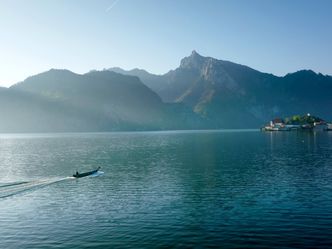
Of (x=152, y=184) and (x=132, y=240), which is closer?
(x=132, y=240)

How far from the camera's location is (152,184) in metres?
75.5

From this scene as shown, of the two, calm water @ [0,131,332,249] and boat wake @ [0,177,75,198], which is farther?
boat wake @ [0,177,75,198]

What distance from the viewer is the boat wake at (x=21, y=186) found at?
233ft

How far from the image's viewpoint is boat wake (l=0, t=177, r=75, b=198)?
233ft

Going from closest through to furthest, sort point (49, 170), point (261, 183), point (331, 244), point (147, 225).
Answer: point (331, 244), point (147, 225), point (261, 183), point (49, 170)

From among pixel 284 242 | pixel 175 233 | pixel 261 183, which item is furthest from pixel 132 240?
pixel 261 183

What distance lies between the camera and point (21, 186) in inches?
3059

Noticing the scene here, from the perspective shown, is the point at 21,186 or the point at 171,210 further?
the point at 21,186

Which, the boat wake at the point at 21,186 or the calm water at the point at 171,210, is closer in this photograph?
the calm water at the point at 171,210

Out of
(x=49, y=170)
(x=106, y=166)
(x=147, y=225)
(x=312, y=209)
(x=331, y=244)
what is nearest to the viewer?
(x=331, y=244)

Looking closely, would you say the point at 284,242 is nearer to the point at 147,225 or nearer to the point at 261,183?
the point at 147,225

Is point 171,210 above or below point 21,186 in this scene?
below

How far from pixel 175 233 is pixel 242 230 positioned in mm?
8296

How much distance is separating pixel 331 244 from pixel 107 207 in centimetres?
Answer: 3316
